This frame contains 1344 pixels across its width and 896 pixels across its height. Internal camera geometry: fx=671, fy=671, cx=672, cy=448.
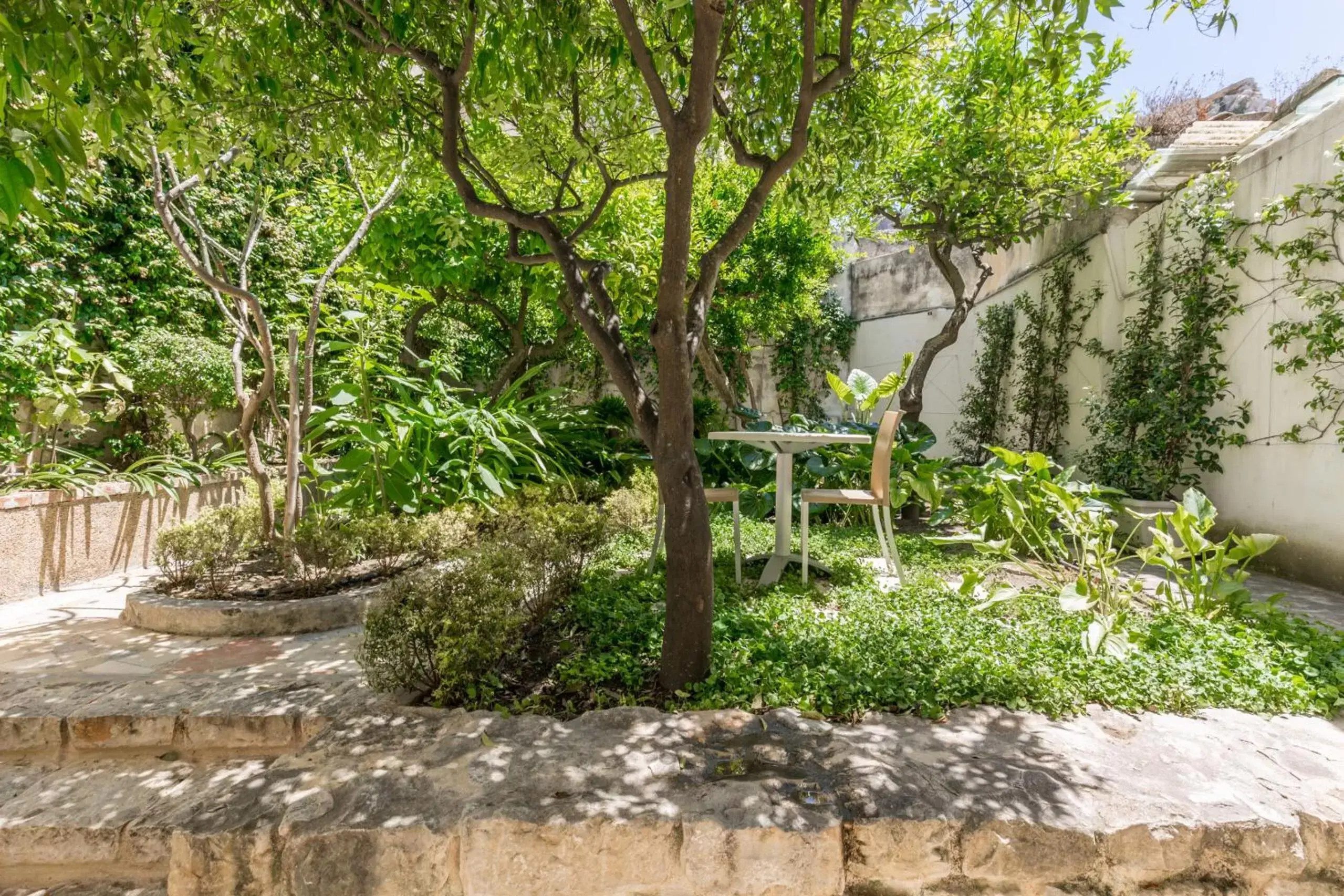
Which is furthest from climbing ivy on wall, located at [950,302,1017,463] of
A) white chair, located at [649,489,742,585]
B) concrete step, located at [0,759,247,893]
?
concrete step, located at [0,759,247,893]

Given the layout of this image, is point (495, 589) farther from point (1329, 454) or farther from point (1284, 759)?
point (1329, 454)

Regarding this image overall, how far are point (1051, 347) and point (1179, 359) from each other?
1957mm

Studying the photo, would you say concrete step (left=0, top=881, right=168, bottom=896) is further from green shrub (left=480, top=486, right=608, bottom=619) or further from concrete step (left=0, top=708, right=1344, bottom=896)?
green shrub (left=480, top=486, right=608, bottom=619)

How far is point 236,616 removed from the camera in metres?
3.26

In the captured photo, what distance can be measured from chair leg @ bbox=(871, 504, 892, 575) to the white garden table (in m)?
0.38

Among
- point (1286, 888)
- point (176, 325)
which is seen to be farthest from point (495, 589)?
point (176, 325)

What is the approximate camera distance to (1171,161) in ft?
17.1

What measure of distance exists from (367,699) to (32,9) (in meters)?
2.04

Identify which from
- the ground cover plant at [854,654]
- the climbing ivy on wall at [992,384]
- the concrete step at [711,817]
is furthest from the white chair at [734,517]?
the climbing ivy on wall at [992,384]

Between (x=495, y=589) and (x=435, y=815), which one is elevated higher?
(x=495, y=589)

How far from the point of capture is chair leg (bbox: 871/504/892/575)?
3819 mm

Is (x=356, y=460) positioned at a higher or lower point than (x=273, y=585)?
higher

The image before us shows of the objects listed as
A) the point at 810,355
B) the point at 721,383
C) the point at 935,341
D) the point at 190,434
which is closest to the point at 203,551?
the point at 190,434

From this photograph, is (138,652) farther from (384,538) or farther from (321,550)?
(384,538)
